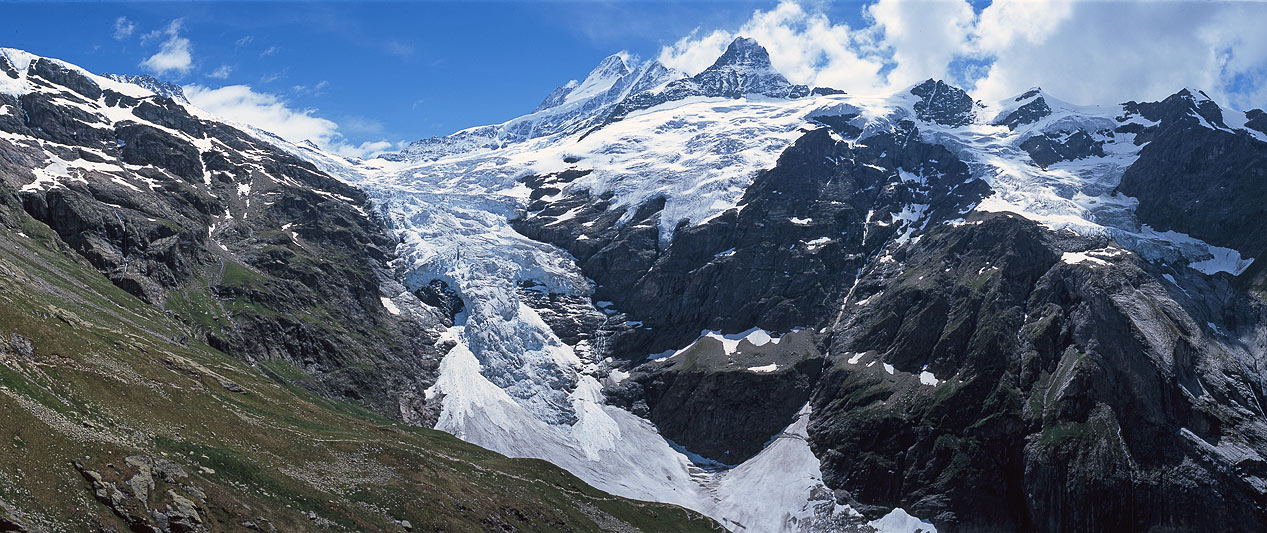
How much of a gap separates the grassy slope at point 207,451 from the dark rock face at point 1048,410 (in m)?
73.7

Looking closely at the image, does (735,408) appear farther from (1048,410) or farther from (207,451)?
(207,451)

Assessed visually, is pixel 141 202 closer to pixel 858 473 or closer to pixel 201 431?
pixel 201 431

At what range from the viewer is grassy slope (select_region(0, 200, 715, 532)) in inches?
1719

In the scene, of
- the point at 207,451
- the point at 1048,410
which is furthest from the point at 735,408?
the point at 207,451

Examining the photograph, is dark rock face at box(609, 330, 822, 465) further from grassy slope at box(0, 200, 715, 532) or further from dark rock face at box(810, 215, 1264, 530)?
grassy slope at box(0, 200, 715, 532)

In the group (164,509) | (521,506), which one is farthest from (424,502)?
(164,509)

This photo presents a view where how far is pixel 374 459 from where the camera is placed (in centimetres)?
7688

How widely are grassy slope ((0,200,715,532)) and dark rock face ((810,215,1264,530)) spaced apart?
73686 millimetres

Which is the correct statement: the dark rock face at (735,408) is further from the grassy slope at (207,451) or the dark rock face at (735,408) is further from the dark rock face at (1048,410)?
the grassy slope at (207,451)

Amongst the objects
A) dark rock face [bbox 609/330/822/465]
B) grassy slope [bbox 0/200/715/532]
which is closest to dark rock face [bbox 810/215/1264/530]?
dark rock face [bbox 609/330/822/465]

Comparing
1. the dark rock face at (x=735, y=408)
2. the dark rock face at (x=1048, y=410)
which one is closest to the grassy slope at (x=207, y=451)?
the dark rock face at (x=735, y=408)

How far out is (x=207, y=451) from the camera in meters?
56.6

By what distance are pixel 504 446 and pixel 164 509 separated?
433ft

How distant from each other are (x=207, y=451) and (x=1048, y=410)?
510 ft
